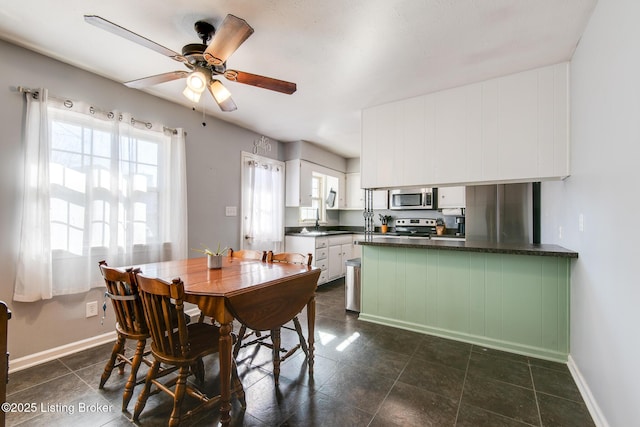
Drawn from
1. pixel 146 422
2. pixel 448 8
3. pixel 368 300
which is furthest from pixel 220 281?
pixel 448 8

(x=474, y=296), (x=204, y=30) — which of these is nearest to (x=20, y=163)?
(x=204, y=30)

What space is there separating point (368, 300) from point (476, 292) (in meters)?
1.07

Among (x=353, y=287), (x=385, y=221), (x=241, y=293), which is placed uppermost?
(x=385, y=221)

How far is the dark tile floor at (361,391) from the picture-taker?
157 centimetres

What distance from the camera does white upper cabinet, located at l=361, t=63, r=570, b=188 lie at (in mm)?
2266

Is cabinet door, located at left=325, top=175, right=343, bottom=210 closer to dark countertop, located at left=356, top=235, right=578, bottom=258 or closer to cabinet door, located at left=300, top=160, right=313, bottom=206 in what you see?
cabinet door, located at left=300, top=160, right=313, bottom=206

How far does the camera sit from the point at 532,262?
7.60 feet

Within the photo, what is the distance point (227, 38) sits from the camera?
153 cm

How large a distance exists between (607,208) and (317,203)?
446 cm

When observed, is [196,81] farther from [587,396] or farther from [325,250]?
[325,250]

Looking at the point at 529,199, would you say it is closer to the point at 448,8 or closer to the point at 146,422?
the point at 448,8

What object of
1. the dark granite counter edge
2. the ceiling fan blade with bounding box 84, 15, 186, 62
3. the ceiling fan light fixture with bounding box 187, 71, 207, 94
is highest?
the ceiling fan blade with bounding box 84, 15, 186, 62

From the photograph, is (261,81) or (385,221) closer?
(261,81)

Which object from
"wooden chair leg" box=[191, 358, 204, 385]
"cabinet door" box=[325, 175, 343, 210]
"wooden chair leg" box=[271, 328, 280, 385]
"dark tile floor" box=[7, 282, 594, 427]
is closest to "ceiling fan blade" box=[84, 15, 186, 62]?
"wooden chair leg" box=[271, 328, 280, 385]
